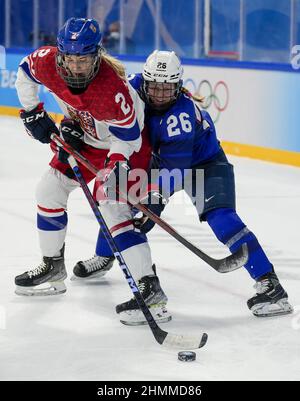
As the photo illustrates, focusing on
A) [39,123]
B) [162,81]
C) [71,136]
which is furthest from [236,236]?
[39,123]

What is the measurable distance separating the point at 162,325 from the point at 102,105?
80 centimetres

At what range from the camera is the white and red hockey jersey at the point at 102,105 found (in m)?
3.53

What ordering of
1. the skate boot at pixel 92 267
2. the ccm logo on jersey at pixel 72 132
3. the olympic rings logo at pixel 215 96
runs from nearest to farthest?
the ccm logo on jersey at pixel 72 132, the skate boot at pixel 92 267, the olympic rings logo at pixel 215 96

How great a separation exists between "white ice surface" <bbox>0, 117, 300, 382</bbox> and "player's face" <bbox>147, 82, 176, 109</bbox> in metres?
0.77

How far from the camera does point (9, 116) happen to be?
453 inches

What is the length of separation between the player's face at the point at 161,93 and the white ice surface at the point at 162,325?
77 centimetres

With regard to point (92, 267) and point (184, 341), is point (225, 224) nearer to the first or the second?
point (184, 341)

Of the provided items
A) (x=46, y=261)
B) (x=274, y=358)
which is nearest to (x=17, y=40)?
(x=46, y=261)

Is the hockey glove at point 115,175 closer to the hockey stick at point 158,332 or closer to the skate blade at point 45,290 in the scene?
the hockey stick at point 158,332

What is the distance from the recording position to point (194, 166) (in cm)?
379

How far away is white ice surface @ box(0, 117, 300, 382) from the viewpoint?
2990mm

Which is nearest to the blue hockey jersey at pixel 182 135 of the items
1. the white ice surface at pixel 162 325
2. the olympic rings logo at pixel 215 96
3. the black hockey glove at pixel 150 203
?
the black hockey glove at pixel 150 203
